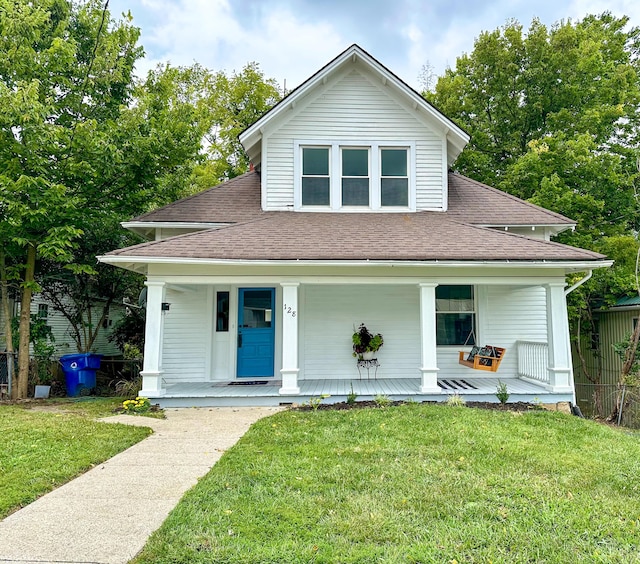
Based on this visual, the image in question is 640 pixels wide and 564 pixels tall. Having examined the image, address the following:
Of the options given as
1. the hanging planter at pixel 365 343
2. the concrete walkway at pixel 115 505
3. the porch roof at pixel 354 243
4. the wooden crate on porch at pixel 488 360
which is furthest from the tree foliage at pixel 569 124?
the concrete walkway at pixel 115 505

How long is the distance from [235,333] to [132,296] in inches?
220

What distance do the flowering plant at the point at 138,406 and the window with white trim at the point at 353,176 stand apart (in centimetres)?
535

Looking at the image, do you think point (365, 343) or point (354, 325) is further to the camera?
point (354, 325)

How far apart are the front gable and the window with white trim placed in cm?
2

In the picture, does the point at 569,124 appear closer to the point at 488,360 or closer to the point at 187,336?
the point at 488,360

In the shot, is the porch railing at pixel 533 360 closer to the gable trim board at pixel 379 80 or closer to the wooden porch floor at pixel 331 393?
the wooden porch floor at pixel 331 393

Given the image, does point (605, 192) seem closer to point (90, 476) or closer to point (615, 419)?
point (615, 419)

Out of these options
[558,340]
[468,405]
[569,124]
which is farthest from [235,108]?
[468,405]

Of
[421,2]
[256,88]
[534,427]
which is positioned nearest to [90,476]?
[534,427]

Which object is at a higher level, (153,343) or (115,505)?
(153,343)

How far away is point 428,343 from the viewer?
816 centimetres

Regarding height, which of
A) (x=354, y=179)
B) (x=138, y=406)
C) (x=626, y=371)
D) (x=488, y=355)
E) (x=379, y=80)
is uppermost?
(x=379, y=80)

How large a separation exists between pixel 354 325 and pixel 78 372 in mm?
7042

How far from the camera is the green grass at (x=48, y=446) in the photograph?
4043 mm
